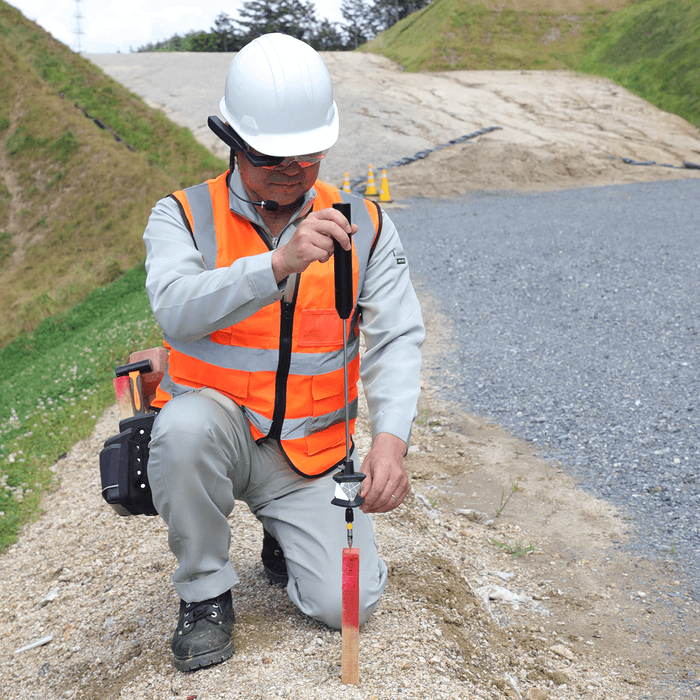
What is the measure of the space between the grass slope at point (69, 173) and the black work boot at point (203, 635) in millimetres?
7743

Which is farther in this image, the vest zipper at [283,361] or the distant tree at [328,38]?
the distant tree at [328,38]

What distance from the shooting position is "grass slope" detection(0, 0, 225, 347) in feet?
36.0

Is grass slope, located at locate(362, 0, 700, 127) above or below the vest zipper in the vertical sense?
above

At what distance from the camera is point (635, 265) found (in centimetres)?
713

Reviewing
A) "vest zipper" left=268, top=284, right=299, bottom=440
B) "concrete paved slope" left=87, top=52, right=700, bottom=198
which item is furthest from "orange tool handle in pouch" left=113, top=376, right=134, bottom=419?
"concrete paved slope" left=87, top=52, right=700, bottom=198

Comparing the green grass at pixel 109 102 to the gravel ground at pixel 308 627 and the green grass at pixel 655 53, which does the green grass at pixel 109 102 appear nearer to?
the gravel ground at pixel 308 627

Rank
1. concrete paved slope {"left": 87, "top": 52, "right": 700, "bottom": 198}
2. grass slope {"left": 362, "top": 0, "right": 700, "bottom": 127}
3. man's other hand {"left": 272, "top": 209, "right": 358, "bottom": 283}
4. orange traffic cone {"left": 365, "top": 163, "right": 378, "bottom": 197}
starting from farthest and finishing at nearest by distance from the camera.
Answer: grass slope {"left": 362, "top": 0, "right": 700, "bottom": 127}, concrete paved slope {"left": 87, "top": 52, "right": 700, "bottom": 198}, orange traffic cone {"left": 365, "top": 163, "right": 378, "bottom": 197}, man's other hand {"left": 272, "top": 209, "right": 358, "bottom": 283}

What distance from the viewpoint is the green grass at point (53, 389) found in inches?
163

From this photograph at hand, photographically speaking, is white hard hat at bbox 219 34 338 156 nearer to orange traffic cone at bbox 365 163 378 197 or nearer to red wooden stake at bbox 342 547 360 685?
red wooden stake at bbox 342 547 360 685

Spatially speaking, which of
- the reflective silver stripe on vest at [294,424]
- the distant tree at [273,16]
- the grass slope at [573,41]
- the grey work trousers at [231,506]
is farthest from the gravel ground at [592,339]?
the distant tree at [273,16]

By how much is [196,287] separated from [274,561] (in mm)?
1213

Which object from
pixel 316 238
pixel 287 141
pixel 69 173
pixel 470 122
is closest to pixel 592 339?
pixel 287 141

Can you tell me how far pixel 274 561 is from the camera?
2.67m

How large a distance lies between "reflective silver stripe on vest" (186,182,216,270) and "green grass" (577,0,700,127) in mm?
16991
